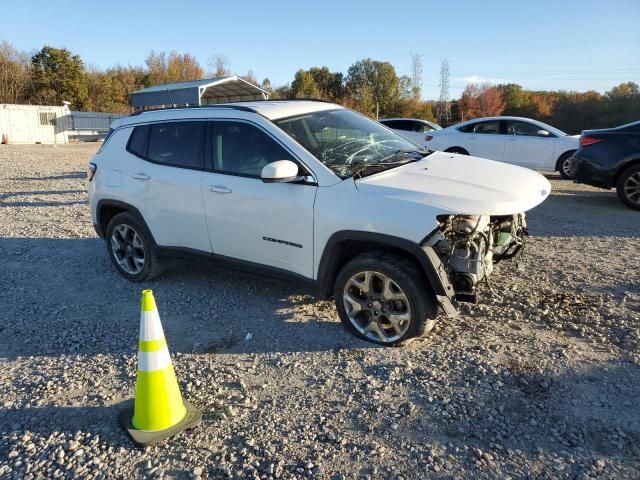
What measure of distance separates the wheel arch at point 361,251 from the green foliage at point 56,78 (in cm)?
5681

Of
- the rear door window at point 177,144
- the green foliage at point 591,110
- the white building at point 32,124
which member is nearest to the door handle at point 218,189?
the rear door window at point 177,144

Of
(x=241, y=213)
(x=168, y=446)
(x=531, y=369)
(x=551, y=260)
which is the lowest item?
(x=168, y=446)

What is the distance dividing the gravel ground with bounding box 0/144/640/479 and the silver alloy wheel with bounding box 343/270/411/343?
0.50 feet

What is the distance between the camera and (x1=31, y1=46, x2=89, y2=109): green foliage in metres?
52.1

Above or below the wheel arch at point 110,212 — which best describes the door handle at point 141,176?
above

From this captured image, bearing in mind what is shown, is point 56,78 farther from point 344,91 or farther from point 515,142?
point 515,142

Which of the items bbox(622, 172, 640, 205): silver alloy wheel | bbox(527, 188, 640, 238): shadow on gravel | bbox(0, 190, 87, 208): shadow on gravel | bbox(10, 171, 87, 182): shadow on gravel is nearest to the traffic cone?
bbox(527, 188, 640, 238): shadow on gravel

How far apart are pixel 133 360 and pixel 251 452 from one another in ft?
4.97

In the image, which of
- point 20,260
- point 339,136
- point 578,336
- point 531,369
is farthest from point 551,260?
point 20,260

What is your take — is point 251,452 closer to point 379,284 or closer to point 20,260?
point 379,284

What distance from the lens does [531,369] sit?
3406 mm

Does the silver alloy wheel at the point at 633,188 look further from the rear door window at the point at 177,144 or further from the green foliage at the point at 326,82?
the green foliage at the point at 326,82

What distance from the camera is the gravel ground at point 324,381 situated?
104 inches

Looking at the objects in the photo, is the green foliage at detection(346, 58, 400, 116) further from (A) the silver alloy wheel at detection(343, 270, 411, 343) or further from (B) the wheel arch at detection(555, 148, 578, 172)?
(A) the silver alloy wheel at detection(343, 270, 411, 343)
